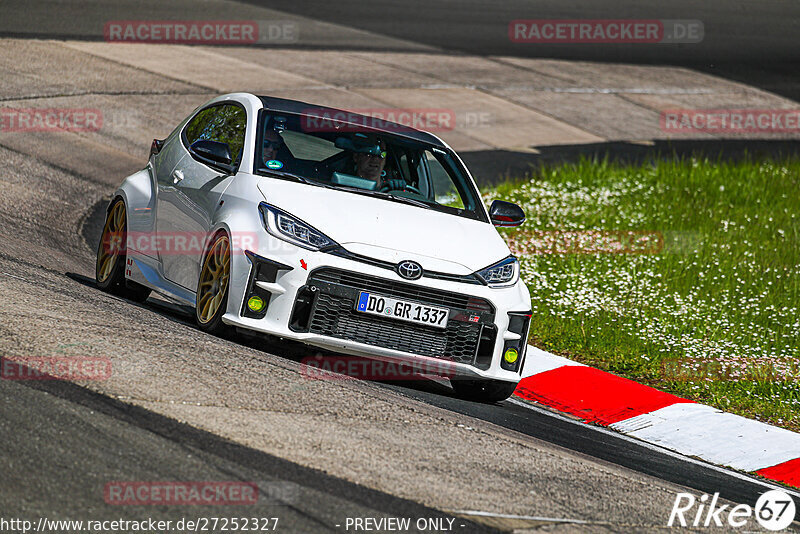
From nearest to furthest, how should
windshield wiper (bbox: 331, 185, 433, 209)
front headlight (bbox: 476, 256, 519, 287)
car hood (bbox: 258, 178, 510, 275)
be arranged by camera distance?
1. car hood (bbox: 258, 178, 510, 275)
2. front headlight (bbox: 476, 256, 519, 287)
3. windshield wiper (bbox: 331, 185, 433, 209)

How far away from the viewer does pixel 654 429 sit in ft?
25.8

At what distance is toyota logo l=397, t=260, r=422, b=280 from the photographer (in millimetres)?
6777

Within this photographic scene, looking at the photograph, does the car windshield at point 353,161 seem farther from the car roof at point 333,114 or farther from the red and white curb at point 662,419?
the red and white curb at point 662,419

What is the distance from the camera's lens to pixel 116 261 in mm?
8461

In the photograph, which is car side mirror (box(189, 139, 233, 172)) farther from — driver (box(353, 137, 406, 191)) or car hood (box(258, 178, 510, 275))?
driver (box(353, 137, 406, 191))

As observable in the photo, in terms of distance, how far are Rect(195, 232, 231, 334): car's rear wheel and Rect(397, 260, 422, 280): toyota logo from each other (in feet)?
3.38

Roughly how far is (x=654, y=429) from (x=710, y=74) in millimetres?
18881

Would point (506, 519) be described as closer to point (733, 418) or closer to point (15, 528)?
point (15, 528)

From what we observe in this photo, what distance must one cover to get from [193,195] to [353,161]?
3.66 feet

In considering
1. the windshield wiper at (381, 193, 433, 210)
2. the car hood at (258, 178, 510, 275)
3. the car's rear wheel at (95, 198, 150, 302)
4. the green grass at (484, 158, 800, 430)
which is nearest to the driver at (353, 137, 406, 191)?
the windshield wiper at (381, 193, 433, 210)

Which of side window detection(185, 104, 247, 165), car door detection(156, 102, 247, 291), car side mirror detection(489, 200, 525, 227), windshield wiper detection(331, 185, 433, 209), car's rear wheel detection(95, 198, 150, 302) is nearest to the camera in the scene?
car door detection(156, 102, 247, 291)

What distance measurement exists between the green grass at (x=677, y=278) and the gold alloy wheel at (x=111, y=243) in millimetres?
3578

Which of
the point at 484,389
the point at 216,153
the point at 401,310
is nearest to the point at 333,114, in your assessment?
the point at 216,153

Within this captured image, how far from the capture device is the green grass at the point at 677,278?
9164 millimetres
